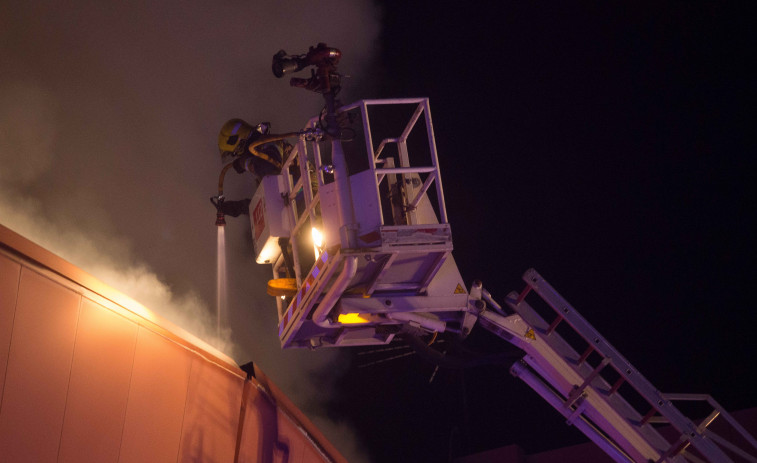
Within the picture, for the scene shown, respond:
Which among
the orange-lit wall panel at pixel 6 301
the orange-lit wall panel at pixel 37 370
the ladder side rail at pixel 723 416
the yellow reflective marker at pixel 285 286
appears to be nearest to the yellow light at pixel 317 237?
the yellow reflective marker at pixel 285 286

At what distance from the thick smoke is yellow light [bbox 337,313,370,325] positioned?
4.39 metres

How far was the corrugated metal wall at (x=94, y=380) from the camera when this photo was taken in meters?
4.14

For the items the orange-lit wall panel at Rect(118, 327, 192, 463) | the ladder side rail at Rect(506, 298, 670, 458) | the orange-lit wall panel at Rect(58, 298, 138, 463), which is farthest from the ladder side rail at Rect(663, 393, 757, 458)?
the orange-lit wall panel at Rect(58, 298, 138, 463)

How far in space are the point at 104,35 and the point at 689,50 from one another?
28.1 ft

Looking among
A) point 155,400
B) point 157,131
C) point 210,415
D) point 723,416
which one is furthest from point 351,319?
point 157,131

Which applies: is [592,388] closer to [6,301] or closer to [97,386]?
[97,386]

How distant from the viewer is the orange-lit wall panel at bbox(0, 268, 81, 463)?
4.08 meters

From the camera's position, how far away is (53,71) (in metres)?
9.41

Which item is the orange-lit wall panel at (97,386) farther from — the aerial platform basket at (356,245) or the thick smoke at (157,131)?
the thick smoke at (157,131)

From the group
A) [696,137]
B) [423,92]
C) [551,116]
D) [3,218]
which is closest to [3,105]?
[3,218]

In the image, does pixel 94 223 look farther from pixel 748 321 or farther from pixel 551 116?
pixel 748 321

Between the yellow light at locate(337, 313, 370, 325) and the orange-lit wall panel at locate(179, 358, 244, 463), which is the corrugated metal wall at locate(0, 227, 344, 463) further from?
the yellow light at locate(337, 313, 370, 325)

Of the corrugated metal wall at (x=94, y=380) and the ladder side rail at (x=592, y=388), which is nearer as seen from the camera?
the corrugated metal wall at (x=94, y=380)

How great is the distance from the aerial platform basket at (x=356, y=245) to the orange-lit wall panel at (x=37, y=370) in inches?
85.2
